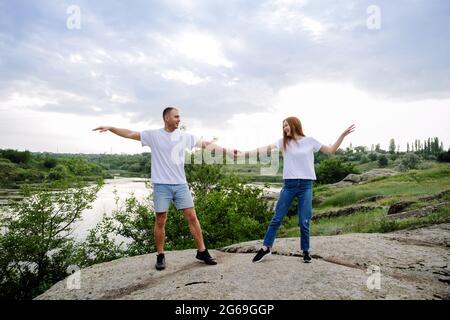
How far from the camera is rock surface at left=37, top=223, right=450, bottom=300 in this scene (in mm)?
5512

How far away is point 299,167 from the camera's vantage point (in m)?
6.53

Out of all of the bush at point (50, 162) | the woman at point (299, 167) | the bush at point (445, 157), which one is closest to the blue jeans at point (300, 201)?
the woman at point (299, 167)

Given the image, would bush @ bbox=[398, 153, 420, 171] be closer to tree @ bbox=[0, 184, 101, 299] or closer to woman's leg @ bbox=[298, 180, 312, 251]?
tree @ bbox=[0, 184, 101, 299]

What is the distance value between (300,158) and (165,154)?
2.55 metres

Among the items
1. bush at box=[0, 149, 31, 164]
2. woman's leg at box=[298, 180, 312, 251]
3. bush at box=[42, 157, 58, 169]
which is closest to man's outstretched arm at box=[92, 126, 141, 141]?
woman's leg at box=[298, 180, 312, 251]

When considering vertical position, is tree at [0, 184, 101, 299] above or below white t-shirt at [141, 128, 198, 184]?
below

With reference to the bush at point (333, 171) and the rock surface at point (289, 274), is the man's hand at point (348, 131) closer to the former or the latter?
the rock surface at point (289, 274)

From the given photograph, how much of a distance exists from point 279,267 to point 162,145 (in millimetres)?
3177

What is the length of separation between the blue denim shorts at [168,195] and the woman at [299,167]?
1822 mm

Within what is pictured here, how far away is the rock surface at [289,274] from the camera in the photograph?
5512 millimetres

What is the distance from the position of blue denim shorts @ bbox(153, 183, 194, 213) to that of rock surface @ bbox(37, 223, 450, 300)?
1.31 meters

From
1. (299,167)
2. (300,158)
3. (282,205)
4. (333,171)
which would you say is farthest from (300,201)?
(333,171)

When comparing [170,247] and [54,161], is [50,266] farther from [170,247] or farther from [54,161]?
[54,161]
